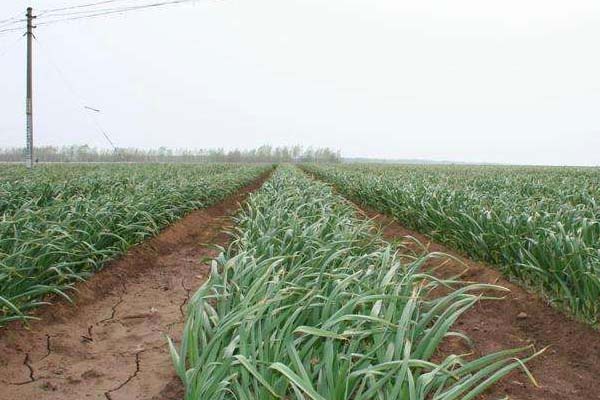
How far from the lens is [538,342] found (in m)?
2.96

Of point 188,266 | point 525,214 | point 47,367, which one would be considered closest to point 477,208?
point 525,214

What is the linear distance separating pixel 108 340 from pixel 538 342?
2.69 m

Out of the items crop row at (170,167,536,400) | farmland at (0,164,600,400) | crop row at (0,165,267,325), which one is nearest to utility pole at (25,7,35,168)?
crop row at (0,165,267,325)

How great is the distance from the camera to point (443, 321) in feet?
6.71

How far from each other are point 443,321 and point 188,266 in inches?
142

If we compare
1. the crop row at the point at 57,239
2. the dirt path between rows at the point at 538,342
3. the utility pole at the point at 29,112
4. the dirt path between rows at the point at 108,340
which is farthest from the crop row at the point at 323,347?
the utility pole at the point at 29,112

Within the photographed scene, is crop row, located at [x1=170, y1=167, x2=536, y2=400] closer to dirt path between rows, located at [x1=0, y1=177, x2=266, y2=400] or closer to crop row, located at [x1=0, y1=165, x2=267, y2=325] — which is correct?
dirt path between rows, located at [x1=0, y1=177, x2=266, y2=400]

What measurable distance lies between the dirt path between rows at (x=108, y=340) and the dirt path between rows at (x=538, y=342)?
168 cm

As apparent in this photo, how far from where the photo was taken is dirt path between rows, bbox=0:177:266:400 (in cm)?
230

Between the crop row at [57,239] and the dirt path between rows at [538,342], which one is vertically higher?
the crop row at [57,239]

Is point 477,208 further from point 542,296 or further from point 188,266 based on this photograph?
point 188,266

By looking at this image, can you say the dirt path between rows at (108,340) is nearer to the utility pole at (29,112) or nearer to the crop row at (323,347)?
the crop row at (323,347)

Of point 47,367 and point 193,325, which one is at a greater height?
point 193,325

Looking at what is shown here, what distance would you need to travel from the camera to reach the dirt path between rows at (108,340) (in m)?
2.30
